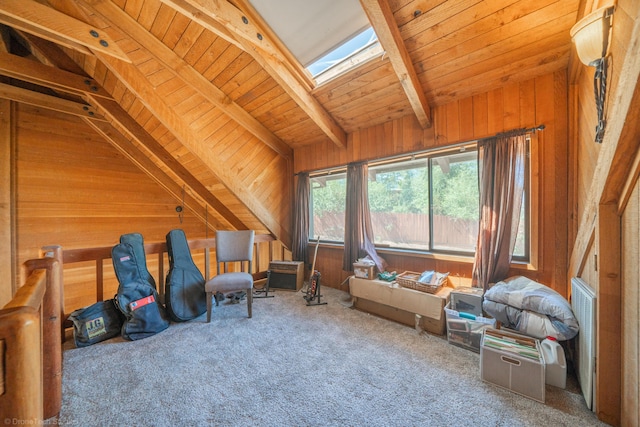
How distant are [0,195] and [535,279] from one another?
592cm

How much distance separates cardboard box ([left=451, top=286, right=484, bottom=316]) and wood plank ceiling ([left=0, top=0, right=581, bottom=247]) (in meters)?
1.77

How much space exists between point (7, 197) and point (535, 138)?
5845 mm

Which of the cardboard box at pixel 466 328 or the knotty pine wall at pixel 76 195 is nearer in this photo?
the cardboard box at pixel 466 328

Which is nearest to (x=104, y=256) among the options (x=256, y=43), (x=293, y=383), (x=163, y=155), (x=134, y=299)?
(x=134, y=299)

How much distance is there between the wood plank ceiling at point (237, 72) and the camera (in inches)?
71.6

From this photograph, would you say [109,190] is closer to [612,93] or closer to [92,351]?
[92,351]

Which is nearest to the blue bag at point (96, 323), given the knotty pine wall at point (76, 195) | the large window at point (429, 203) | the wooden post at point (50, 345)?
the wooden post at point (50, 345)

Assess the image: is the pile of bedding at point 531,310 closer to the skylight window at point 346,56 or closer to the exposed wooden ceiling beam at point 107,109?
the skylight window at point 346,56

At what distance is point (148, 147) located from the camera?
342 centimetres

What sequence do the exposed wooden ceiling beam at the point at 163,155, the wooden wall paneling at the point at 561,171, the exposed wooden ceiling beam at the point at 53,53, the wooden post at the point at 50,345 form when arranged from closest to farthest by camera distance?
the wooden post at the point at 50,345 < the wooden wall paneling at the point at 561,171 < the exposed wooden ceiling beam at the point at 53,53 < the exposed wooden ceiling beam at the point at 163,155

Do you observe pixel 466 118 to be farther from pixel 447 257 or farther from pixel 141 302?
pixel 141 302

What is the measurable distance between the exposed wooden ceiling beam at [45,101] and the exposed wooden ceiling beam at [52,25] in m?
1.36

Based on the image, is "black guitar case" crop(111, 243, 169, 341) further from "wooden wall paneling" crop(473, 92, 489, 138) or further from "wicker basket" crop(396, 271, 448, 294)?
"wooden wall paneling" crop(473, 92, 489, 138)

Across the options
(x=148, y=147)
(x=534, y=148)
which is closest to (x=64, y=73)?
(x=148, y=147)
